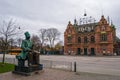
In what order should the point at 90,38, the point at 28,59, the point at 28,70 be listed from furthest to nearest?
the point at 90,38 < the point at 28,59 < the point at 28,70

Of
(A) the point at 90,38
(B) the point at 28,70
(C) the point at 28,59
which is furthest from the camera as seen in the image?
(A) the point at 90,38

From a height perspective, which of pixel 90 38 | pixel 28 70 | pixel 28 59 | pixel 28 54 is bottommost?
pixel 28 70

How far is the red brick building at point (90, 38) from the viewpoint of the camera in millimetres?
53312

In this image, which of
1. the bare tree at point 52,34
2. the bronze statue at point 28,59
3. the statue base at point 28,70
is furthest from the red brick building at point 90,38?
the bronze statue at point 28,59

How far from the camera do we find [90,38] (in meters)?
57.8

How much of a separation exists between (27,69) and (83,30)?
53.1m

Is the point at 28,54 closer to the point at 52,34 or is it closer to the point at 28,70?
the point at 28,70

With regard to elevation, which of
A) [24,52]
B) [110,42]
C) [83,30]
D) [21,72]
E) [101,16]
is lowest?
[21,72]

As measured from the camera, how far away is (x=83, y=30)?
61.2 meters

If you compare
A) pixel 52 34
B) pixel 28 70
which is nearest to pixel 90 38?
pixel 52 34

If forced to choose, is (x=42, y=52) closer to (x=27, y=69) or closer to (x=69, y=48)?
(x=69, y=48)

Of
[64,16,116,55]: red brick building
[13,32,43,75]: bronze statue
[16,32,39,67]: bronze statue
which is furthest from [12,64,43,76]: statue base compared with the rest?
[64,16,116,55]: red brick building

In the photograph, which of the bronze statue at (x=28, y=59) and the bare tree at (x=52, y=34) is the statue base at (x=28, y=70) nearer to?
the bronze statue at (x=28, y=59)

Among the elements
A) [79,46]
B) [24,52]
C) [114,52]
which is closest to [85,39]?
[79,46]
